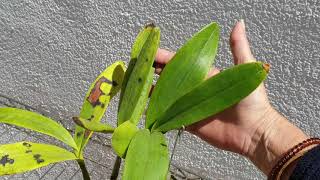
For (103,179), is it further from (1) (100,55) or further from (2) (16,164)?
(2) (16,164)

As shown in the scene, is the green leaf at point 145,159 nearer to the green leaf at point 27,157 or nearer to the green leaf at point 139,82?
the green leaf at point 139,82

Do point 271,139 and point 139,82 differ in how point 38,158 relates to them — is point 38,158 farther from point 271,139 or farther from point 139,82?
point 271,139

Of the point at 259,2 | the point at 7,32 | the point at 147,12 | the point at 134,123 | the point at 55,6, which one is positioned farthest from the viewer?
the point at 7,32

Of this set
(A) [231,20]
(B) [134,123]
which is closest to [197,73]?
(B) [134,123]

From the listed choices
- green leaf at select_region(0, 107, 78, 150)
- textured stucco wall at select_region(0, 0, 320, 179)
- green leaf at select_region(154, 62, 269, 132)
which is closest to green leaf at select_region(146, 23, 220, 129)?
green leaf at select_region(154, 62, 269, 132)

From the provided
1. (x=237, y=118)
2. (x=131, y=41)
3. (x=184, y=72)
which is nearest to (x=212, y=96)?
(x=184, y=72)

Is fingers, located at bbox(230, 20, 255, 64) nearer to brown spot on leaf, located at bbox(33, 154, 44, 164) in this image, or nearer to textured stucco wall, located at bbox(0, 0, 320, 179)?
textured stucco wall, located at bbox(0, 0, 320, 179)
